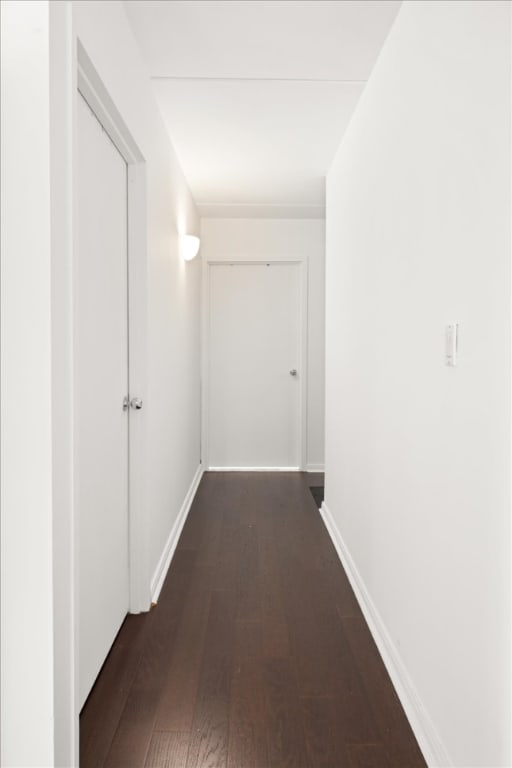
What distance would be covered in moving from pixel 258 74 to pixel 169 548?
2.39 metres

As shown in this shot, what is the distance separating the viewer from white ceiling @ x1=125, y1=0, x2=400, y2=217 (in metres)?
1.88

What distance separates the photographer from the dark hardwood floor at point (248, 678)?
1.49 meters

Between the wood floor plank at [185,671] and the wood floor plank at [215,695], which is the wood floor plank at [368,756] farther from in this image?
the wood floor plank at [185,671]

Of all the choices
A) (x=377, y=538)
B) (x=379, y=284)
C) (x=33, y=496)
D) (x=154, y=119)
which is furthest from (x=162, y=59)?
(x=377, y=538)

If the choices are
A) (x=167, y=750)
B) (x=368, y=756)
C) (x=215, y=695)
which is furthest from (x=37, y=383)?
(x=368, y=756)

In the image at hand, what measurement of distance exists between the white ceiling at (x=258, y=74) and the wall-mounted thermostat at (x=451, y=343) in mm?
1255

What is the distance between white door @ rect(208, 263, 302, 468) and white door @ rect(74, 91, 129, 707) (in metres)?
2.69

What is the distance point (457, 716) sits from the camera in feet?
4.26

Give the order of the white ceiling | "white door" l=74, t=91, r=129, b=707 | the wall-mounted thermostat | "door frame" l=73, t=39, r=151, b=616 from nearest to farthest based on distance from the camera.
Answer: the wall-mounted thermostat < "white door" l=74, t=91, r=129, b=707 < the white ceiling < "door frame" l=73, t=39, r=151, b=616

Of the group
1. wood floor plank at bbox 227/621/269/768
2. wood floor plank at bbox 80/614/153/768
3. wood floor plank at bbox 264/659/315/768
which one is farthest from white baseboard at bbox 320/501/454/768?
wood floor plank at bbox 80/614/153/768

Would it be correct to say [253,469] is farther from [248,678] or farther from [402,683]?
[402,683]

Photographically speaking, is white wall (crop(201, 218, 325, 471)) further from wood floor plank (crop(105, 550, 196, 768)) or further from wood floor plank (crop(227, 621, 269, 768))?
wood floor plank (crop(227, 621, 269, 768))

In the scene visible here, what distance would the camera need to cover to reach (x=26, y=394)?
1.16m

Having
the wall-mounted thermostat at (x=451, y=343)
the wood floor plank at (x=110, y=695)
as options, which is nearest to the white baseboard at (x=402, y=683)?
the wood floor plank at (x=110, y=695)
